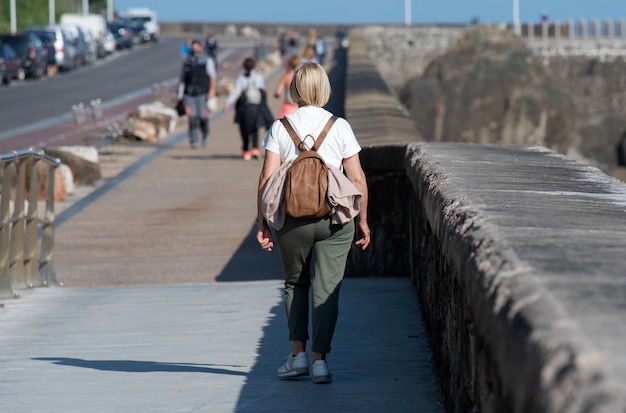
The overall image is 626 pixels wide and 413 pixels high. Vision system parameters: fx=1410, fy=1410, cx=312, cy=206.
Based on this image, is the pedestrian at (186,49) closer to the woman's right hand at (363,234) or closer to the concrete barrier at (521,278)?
the concrete barrier at (521,278)

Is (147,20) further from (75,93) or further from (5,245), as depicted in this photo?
(5,245)

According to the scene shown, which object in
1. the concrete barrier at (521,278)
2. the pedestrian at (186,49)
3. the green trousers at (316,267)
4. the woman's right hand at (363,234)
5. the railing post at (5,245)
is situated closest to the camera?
the concrete barrier at (521,278)

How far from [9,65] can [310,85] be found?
4646 cm

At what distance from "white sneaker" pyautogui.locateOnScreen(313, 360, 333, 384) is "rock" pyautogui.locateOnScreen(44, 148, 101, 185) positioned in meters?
13.1

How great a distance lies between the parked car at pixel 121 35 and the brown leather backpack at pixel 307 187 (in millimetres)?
80966

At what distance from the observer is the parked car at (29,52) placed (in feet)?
179

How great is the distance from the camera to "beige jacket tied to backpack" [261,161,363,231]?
5.57 meters

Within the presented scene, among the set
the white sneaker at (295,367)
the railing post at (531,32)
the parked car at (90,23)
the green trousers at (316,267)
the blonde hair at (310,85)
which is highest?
the parked car at (90,23)

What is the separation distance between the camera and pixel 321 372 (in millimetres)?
5781

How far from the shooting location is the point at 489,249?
3477mm

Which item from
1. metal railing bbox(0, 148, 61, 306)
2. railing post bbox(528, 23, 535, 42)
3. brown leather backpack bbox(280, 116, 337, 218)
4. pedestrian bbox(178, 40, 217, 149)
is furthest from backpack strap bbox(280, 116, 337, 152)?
railing post bbox(528, 23, 535, 42)

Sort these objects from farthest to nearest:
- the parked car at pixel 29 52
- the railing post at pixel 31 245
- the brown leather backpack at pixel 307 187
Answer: the parked car at pixel 29 52 < the railing post at pixel 31 245 < the brown leather backpack at pixel 307 187

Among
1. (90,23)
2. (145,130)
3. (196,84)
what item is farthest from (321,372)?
(90,23)

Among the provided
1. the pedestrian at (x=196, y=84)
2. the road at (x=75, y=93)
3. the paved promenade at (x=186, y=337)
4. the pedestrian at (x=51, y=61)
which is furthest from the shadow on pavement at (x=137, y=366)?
the pedestrian at (x=51, y=61)
